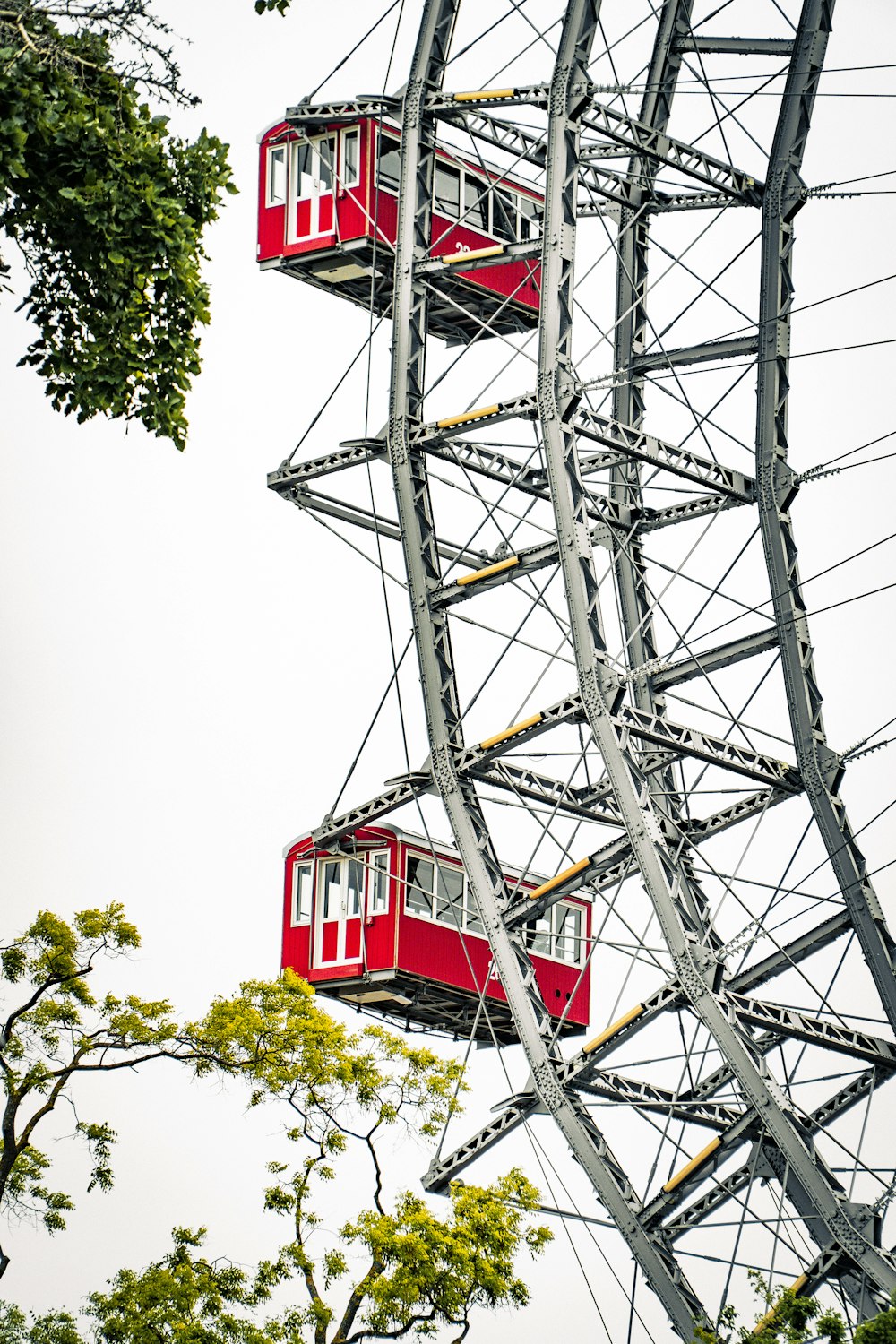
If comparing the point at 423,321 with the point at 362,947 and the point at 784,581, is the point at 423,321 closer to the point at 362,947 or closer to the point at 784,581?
the point at 784,581

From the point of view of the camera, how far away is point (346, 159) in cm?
3456

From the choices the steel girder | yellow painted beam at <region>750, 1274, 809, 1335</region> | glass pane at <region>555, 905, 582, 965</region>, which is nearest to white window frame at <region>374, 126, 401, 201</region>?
the steel girder

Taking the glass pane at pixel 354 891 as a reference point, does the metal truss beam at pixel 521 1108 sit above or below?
below

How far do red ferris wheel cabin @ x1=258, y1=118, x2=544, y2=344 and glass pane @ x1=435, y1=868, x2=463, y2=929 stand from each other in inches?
317

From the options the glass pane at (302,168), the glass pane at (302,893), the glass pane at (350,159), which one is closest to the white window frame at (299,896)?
the glass pane at (302,893)

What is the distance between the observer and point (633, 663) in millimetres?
36031

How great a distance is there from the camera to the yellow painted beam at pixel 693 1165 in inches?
1226

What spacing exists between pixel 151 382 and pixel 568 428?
41.4 feet

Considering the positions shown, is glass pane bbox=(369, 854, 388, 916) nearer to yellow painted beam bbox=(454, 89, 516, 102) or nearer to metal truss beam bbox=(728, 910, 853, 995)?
metal truss beam bbox=(728, 910, 853, 995)

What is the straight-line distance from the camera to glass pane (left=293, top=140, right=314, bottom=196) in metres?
34.5

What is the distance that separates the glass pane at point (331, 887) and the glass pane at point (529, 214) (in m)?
10.1

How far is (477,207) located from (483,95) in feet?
8.93

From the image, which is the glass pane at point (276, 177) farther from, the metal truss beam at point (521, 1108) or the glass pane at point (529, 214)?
the metal truss beam at point (521, 1108)

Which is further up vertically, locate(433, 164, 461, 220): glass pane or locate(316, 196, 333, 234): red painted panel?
locate(433, 164, 461, 220): glass pane
